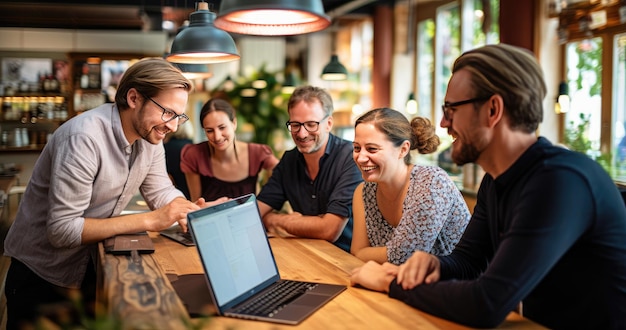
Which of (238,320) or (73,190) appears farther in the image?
(73,190)

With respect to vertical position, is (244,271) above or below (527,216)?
below

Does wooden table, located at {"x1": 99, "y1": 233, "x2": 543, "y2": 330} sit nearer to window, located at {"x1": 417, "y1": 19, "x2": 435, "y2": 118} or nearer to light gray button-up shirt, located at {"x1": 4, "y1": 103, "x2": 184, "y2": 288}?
light gray button-up shirt, located at {"x1": 4, "y1": 103, "x2": 184, "y2": 288}

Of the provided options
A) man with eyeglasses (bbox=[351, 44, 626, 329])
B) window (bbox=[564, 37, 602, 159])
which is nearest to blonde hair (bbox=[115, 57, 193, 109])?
man with eyeglasses (bbox=[351, 44, 626, 329])

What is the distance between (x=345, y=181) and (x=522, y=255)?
1.82m

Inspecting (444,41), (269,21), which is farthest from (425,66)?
(269,21)

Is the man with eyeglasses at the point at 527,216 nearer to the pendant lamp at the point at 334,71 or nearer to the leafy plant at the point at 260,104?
the pendant lamp at the point at 334,71

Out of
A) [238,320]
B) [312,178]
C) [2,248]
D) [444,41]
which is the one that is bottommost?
[2,248]

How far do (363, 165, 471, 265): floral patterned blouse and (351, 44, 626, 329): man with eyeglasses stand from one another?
593 mm

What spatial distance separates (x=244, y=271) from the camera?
2029 mm

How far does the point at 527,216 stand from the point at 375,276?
0.59 meters

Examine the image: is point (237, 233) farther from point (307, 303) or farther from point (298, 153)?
point (298, 153)

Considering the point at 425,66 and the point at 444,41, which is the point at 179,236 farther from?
the point at 425,66

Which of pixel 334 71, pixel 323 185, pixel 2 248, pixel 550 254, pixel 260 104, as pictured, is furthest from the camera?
pixel 260 104

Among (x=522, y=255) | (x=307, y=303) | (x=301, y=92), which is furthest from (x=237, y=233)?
(x=301, y=92)
